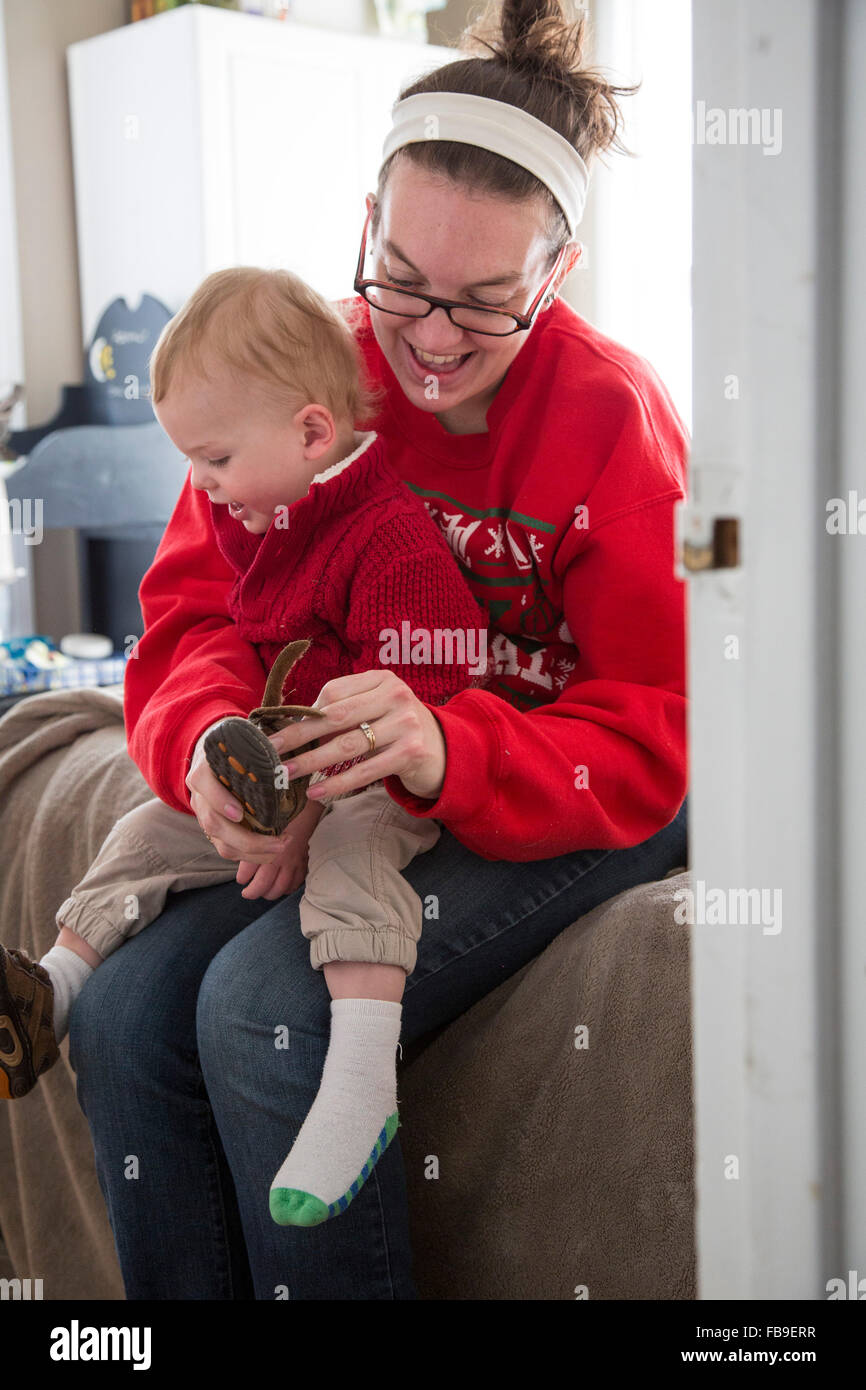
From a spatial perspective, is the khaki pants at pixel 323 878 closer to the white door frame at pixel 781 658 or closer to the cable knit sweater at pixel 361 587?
the cable knit sweater at pixel 361 587

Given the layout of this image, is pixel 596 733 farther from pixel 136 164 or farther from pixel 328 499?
pixel 136 164

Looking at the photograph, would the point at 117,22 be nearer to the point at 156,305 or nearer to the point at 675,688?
the point at 156,305

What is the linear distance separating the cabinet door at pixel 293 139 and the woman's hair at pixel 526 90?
176 cm

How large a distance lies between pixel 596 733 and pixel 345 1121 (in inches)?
13.7

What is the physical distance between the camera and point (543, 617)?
1.12 m

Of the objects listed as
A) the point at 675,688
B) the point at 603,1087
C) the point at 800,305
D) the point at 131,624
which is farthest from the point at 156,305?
the point at 800,305

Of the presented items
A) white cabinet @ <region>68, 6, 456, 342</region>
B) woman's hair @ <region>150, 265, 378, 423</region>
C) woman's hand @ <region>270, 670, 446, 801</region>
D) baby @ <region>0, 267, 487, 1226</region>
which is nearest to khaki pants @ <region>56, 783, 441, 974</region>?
baby @ <region>0, 267, 487, 1226</region>

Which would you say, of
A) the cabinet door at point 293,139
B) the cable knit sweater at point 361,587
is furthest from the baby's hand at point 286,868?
the cabinet door at point 293,139

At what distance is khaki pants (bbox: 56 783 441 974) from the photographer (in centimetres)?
93

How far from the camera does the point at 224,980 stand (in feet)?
3.11

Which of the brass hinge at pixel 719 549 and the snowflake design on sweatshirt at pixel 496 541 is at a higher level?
the brass hinge at pixel 719 549

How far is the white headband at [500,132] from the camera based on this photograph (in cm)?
103

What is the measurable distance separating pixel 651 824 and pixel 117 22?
291cm

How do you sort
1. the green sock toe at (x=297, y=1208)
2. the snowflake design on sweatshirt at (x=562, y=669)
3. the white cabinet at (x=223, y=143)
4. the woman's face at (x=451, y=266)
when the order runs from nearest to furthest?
the green sock toe at (x=297, y=1208) < the woman's face at (x=451, y=266) < the snowflake design on sweatshirt at (x=562, y=669) < the white cabinet at (x=223, y=143)
